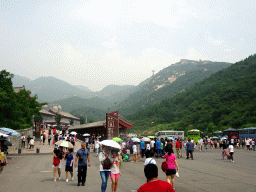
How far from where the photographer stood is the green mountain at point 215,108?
65.6 metres

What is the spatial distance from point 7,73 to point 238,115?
5137cm

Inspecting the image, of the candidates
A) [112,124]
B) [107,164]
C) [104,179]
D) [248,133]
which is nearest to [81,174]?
[104,179]

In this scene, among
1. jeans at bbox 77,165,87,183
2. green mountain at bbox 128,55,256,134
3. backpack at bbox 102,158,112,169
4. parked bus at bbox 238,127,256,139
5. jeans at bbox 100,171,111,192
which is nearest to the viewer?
jeans at bbox 100,171,111,192

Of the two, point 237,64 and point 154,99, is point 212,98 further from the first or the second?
point 154,99

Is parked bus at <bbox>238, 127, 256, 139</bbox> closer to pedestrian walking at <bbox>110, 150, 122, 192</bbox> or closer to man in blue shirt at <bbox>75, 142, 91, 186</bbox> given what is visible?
man in blue shirt at <bbox>75, 142, 91, 186</bbox>

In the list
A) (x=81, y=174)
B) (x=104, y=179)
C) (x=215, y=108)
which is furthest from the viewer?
(x=215, y=108)

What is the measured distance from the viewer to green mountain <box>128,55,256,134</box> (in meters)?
65.6

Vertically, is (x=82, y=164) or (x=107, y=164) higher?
(x=107, y=164)

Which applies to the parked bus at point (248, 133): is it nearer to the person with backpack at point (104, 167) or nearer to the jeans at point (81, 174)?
the jeans at point (81, 174)

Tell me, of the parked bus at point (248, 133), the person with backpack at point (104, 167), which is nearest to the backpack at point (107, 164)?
the person with backpack at point (104, 167)

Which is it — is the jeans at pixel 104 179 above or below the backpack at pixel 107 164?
below

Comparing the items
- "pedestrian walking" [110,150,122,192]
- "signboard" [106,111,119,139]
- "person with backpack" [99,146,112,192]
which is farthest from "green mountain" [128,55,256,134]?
"person with backpack" [99,146,112,192]

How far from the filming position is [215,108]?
78.2 meters

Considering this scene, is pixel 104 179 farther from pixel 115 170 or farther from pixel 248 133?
pixel 248 133
